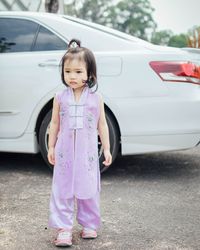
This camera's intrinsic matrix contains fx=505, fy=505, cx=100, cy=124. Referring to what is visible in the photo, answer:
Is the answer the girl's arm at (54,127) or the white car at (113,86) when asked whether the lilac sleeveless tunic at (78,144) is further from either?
the white car at (113,86)

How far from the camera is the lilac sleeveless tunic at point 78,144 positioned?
3068 millimetres

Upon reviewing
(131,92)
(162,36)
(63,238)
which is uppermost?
(131,92)

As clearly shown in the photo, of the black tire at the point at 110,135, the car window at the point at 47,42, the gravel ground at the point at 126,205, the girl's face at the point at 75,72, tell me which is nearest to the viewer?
the girl's face at the point at 75,72

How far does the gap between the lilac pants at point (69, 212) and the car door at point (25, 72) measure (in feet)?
5.58

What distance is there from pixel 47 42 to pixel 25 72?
0.37 metres

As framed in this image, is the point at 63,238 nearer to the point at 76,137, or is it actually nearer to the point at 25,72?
the point at 76,137

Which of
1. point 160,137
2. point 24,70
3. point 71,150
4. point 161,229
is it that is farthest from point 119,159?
point 71,150

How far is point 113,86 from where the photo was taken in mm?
4543

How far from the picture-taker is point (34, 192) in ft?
14.3

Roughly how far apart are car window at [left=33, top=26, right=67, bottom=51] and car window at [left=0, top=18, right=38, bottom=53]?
0.07 m

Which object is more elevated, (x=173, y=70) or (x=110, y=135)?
(x=173, y=70)

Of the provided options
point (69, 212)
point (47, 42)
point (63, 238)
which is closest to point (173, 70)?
point (47, 42)

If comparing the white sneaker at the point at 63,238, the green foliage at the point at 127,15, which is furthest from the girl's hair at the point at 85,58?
the green foliage at the point at 127,15

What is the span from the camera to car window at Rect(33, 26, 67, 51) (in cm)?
480
